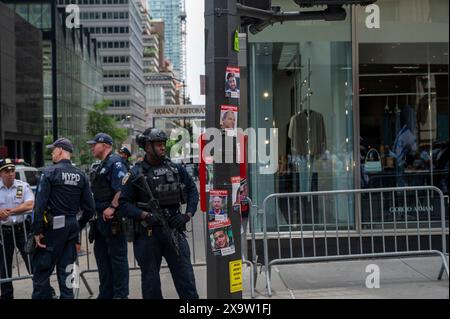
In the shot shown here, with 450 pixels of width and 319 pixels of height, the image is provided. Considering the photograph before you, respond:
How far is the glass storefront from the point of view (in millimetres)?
9398

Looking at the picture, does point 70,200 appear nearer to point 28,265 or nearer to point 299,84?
point 28,265

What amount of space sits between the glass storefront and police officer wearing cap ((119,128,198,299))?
3990mm

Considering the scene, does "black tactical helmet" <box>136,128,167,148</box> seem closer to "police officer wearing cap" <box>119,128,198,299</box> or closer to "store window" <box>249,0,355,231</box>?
"police officer wearing cap" <box>119,128,198,299</box>

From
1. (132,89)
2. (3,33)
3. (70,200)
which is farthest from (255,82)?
(132,89)

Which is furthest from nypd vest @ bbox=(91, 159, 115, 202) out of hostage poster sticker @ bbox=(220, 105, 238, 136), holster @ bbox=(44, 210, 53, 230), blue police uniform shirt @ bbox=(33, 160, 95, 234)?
hostage poster sticker @ bbox=(220, 105, 238, 136)

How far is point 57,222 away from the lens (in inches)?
231

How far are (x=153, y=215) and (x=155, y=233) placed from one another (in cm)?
20

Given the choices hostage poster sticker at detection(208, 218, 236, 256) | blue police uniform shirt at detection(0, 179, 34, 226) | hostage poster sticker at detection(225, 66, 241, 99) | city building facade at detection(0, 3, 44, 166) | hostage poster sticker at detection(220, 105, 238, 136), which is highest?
city building facade at detection(0, 3, 44, 166)

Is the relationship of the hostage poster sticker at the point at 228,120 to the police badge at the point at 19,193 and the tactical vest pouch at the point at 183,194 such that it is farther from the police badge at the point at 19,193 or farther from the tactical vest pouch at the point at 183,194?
the police badge at the point at 19,193

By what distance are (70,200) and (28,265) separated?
1642 mm

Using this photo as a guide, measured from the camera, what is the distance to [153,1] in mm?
145625

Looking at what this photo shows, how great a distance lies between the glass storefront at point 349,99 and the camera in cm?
940
